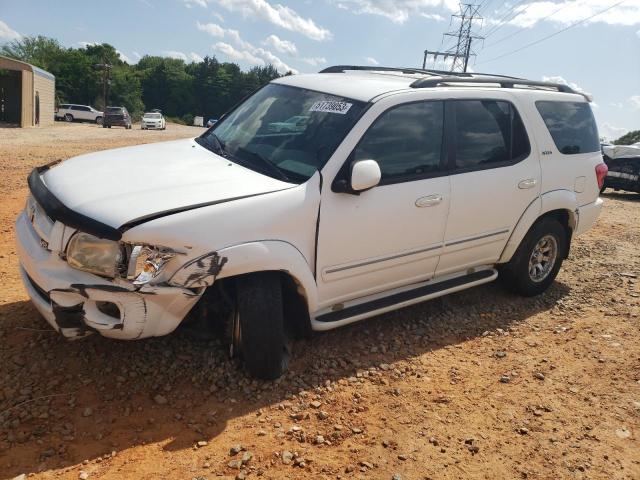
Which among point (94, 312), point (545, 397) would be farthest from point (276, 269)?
point (545, 397)

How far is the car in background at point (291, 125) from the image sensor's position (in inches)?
149

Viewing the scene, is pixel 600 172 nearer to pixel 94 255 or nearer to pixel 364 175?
pixel 364 175

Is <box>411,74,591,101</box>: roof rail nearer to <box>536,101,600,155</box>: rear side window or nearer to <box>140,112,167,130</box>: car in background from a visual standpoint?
<box>536,101,600,155</box>: rear side window

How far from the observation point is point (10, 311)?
3891mm

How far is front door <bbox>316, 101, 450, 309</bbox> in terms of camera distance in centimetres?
343

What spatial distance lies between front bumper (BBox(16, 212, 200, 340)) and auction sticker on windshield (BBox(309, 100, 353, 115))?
165cm

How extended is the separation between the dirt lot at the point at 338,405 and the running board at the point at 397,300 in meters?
0.35

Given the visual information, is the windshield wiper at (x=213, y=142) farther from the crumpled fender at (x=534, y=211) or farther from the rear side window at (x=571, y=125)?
the rear side window at (x=571, y=125)

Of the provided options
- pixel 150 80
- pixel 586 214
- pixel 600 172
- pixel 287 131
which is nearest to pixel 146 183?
pixel 287 131

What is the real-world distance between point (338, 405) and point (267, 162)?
1.63 meters

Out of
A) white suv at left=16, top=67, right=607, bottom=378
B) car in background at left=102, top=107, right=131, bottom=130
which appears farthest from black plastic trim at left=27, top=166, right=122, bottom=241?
car in background at left=102, top=107, right=131, bottom=130

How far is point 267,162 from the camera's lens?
358cm

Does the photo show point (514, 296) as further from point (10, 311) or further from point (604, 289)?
point (10, 311)

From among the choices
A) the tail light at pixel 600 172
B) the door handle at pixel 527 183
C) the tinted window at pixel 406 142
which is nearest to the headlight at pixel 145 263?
the tinted window at pixel 406 142
